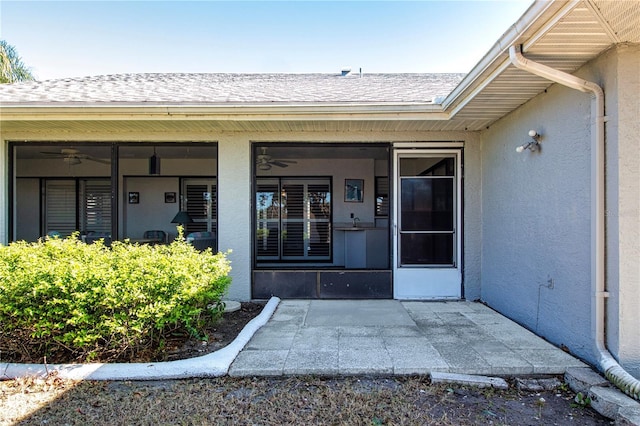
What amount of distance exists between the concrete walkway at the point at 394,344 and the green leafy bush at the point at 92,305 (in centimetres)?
85

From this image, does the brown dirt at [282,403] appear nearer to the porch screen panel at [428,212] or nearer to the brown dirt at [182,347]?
the brown dirt at [182,347]

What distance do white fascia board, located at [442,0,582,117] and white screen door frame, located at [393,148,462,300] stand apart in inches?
45.8

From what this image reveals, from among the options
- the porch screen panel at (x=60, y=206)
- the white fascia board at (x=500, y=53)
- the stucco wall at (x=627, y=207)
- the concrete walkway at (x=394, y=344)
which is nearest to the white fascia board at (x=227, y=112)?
the white fascia board at (x=500, y=53)

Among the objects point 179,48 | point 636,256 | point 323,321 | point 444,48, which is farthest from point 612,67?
point 179,48

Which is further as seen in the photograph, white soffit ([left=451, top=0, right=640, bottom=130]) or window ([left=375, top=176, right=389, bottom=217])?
window ([left=375, top=176, right=389, bottom=217])

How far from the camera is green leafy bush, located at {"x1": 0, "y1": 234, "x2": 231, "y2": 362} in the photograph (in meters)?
3.15

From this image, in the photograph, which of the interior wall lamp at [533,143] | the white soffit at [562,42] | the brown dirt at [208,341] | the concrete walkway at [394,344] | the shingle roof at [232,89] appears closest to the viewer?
the white soffit at [562,42]

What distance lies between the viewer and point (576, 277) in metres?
3.34

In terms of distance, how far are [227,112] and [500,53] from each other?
316 centimetres

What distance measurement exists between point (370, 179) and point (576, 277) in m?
6.43

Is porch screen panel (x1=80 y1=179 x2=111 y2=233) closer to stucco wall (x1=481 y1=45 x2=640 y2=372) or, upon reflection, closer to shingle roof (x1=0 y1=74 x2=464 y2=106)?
shingle roof (x1=0 y1=74 x2=464 y2=106)

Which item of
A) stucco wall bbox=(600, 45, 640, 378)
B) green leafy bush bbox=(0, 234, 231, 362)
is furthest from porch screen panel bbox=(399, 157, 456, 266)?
green leafy bush bbox=(0, 234, 231, 362)

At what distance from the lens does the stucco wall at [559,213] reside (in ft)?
9.34

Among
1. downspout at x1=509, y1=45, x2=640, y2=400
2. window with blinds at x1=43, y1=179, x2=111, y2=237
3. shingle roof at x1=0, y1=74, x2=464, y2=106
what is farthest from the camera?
window with blinds at x1=43, y1=179, x2=111, y2=237
